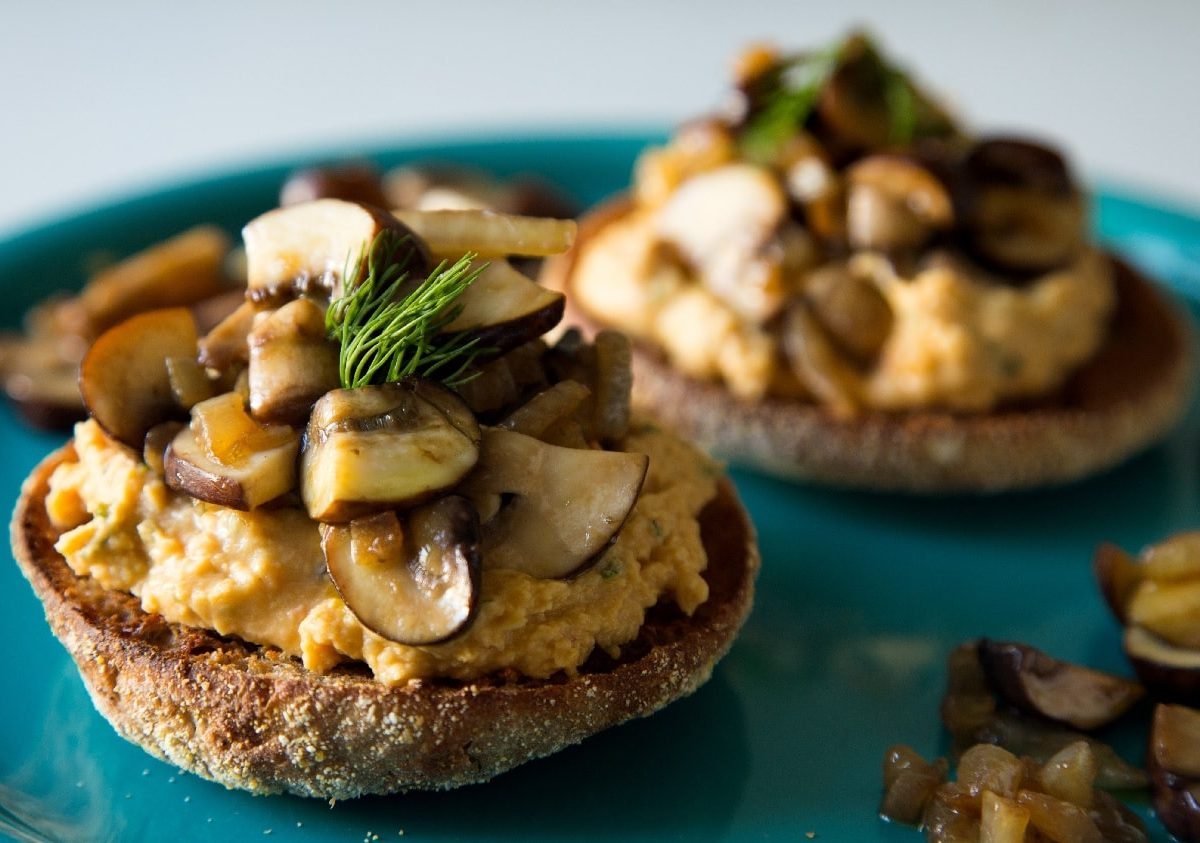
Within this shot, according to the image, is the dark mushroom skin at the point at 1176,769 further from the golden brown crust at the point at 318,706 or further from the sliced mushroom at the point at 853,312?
the sliced mushroom at the point at 853,312

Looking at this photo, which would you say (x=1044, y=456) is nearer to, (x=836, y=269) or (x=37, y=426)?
(x=836, y=269)

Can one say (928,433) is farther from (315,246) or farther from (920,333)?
(315,246)

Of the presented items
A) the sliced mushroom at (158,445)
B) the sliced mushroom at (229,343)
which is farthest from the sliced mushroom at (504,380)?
the sliced mushroom at (158,445)

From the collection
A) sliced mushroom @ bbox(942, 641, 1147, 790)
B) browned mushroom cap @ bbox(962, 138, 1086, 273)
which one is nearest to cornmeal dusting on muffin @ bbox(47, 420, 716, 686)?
sliced mushroom @ bbox(942, 641, 1147, 790)

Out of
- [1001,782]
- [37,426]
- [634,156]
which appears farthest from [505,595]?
[634,156]

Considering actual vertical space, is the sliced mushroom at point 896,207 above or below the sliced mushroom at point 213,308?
above
